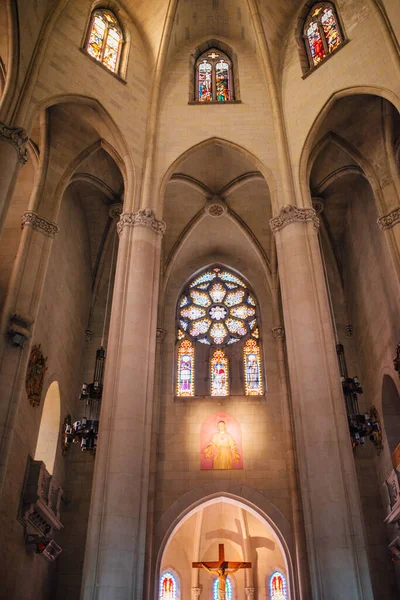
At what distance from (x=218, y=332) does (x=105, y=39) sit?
9.04 meters

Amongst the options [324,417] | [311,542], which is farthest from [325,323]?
[311,542]

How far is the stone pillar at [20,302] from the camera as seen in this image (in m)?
10.4

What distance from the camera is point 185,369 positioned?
56.7 ft

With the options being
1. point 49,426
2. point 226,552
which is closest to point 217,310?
point 49,426

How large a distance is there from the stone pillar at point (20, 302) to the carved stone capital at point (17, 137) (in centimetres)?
203

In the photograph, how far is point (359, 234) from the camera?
15.9 meters

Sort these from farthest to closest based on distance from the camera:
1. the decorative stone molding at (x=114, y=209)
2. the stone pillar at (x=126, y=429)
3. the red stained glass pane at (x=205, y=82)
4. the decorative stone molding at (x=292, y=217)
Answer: the decorative stone molding at (x=114, y=209)
the red stained glass pane at (x=205, y=82)
the decorative stone molding at (x=292, y=217)
the stone pillar at (x=126, y=429)

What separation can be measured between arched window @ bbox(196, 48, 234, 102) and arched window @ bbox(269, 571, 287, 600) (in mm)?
14970

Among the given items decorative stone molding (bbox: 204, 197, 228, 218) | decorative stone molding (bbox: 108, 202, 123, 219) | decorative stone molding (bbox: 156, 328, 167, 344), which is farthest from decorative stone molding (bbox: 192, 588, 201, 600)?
decorative stone molding (bbox: 108, 202, 123, 219)

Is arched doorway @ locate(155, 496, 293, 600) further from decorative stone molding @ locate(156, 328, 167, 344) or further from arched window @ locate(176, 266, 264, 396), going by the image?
decorative stone molding @ locate(156, 328, 167, 344)

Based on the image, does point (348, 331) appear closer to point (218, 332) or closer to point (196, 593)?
point (218, 332)

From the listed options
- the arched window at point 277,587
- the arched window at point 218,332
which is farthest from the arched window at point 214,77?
the arched window at point 277,587

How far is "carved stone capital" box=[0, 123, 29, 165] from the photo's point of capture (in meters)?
10.4

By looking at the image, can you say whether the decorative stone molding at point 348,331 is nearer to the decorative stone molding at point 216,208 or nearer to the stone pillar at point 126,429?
the decorative stone molding at point 216,208
